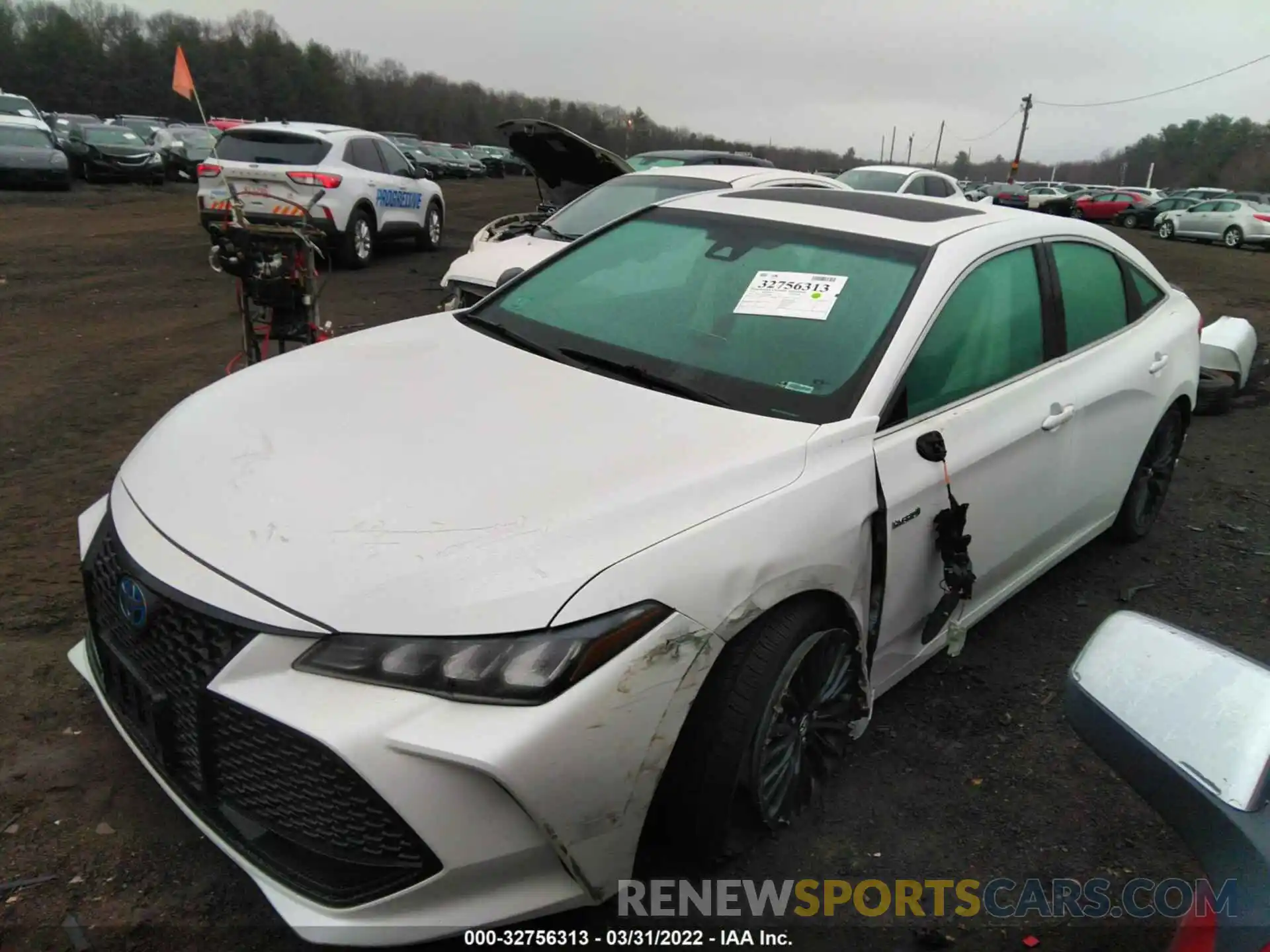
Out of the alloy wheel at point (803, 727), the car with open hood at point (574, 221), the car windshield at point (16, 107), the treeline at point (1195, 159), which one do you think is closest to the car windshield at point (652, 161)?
the car with open hood at point (574, 221)

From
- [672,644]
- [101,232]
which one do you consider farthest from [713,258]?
[101,232]

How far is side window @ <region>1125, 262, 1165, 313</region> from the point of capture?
12.9 feet

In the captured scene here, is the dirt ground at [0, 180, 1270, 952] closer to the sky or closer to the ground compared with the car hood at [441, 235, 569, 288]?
closer to the ground

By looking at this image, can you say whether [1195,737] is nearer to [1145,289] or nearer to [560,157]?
[1145,289]

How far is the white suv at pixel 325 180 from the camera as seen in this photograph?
382 inches

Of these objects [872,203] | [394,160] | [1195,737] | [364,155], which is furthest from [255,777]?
[394,160]

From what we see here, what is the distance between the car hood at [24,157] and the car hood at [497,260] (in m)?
15.5

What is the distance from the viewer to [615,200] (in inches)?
287

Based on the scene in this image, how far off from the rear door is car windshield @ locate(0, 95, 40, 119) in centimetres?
2299

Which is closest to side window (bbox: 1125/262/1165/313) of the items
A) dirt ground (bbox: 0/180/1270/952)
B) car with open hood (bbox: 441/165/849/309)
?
dirt ground (bbox: 0/180/1270/952)

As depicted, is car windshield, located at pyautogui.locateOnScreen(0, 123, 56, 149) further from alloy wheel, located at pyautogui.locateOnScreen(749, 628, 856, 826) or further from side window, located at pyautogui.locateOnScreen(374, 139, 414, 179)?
alloy wheel, located at pyautogui.locateOnScreen(749, 628, 856, 826)

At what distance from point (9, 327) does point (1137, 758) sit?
8.65 m

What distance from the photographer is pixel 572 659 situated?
5.67 feet

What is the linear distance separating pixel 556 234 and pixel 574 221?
0.74 ft
